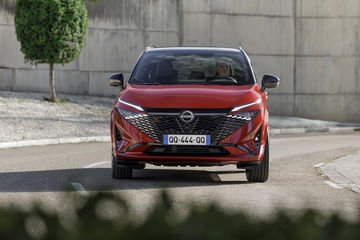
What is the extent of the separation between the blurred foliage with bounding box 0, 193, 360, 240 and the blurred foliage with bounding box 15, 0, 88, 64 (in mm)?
26478

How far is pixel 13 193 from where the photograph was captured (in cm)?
1055

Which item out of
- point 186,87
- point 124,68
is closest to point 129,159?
point 186,87

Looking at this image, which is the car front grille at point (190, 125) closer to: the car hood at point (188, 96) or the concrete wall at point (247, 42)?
the car hood at point (188, 96)

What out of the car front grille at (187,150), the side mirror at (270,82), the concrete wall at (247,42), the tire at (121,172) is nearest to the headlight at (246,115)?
the car front grille at (187,150)

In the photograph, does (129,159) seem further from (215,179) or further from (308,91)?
(308,91)

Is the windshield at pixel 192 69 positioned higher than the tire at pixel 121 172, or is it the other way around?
the windshield at pixel 192 69

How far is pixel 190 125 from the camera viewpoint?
1170 cm

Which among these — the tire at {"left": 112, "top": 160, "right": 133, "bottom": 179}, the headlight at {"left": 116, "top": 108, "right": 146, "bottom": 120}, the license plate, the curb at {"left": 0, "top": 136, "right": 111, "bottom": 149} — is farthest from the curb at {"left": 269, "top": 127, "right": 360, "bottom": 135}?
the license plate

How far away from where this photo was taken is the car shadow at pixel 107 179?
37.4ft

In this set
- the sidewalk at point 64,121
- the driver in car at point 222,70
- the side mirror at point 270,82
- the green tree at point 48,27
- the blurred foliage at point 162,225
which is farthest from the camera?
the green tree at point 48,27

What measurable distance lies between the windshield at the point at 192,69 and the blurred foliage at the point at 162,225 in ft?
34.5

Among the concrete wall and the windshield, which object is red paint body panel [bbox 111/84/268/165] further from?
the concrete wall

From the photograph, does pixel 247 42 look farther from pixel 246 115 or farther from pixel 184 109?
pixel 184 109

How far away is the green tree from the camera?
2858 centimetres
